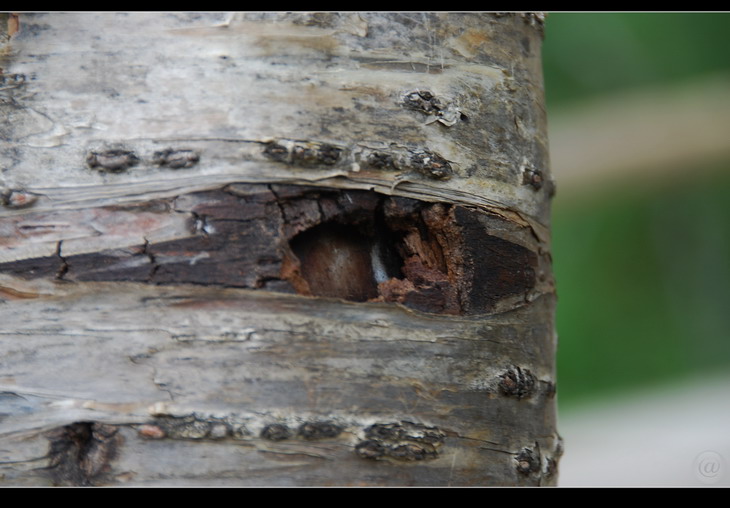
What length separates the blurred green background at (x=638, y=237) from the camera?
2633 millimetres

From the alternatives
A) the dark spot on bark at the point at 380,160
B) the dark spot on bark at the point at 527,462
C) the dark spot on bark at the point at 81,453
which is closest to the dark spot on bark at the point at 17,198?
the dark spot on bark at the point at 81,453

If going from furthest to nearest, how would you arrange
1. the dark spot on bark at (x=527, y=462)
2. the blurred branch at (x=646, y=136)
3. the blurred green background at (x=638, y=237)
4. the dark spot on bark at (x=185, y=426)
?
1. the blurred green background at (x=638, y=237)
2. the blurred branch at (x=646, y=136)
3. the dark spot on bark at (x=527, y=462)
4. the dark spot on bark at (x=185, y=426)

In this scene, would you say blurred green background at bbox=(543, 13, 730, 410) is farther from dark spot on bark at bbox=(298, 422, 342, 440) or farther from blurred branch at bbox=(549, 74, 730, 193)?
dark spot on bark at bbox=(298, 422, 342, 440)

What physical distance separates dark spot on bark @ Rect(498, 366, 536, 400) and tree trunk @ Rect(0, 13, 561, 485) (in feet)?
0.09

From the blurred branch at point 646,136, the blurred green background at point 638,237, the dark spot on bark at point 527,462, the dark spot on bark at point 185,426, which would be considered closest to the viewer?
the dark spot on bark at point 185,426

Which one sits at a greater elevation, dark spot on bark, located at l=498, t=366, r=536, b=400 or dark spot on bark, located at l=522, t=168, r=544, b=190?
dark spot on bark, located at l=522, t=168, r=544, b=190

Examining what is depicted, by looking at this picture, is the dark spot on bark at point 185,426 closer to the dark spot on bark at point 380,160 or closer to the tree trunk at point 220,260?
the tree trunk at point 220,260

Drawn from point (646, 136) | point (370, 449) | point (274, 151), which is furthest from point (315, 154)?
point (646, 136)

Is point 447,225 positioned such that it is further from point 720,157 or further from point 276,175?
point 720,157

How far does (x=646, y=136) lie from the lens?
2.58 meters

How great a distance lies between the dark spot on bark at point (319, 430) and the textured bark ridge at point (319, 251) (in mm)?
128

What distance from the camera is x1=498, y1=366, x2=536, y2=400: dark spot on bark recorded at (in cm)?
78

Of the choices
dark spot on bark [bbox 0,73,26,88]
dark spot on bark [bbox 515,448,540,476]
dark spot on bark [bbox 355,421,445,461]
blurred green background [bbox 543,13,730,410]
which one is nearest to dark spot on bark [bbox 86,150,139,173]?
dark spot on bark [bbox 0,73,26,88]

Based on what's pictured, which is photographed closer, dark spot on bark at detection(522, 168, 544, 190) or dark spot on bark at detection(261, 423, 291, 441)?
dark spot on bark at detection(261, 423, 291, 441)
